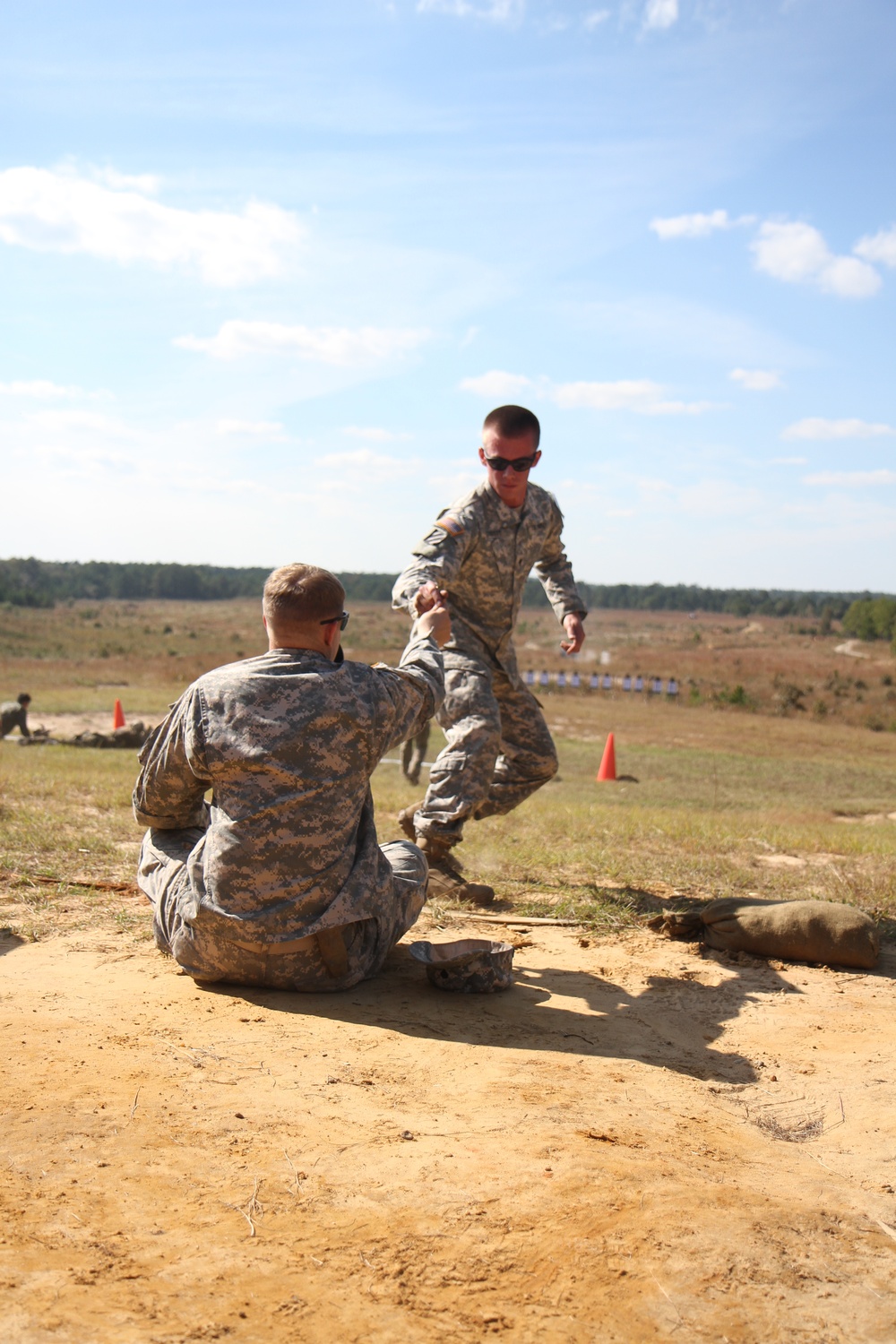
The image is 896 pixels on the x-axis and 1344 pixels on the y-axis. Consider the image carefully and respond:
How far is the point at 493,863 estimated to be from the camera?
6137mm

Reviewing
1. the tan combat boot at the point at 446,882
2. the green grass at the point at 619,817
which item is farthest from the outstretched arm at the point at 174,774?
the tan combat boot at the point at 446,882

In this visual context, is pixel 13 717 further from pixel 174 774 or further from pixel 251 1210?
pixel 251 1210

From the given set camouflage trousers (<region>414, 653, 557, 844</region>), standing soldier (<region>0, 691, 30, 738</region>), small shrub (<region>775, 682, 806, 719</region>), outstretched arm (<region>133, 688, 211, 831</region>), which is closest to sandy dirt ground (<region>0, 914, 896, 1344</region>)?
outstretched arm (<region>133, 688, 211, 831</region>)

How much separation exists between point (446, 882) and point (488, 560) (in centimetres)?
163

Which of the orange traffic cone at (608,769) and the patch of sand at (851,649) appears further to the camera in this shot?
the patch of sand at (851,649)

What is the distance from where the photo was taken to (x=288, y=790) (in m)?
3.29

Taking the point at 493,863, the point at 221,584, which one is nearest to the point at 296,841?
the point at 493,863

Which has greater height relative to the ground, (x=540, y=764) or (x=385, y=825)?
(x=540, y=764)

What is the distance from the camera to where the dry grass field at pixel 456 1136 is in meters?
1.93

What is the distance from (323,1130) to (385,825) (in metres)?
5.44

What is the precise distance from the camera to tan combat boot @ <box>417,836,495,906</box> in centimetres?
509

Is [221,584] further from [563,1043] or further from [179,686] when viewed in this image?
[563,1043]

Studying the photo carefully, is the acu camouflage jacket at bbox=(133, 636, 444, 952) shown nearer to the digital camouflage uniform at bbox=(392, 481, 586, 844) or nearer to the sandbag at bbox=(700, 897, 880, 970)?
the digital camouflage uniform at bbox=(392, 481, 586, 844)

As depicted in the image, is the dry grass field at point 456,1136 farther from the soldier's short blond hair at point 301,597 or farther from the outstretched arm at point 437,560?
the outstretched arm at point 437,560
